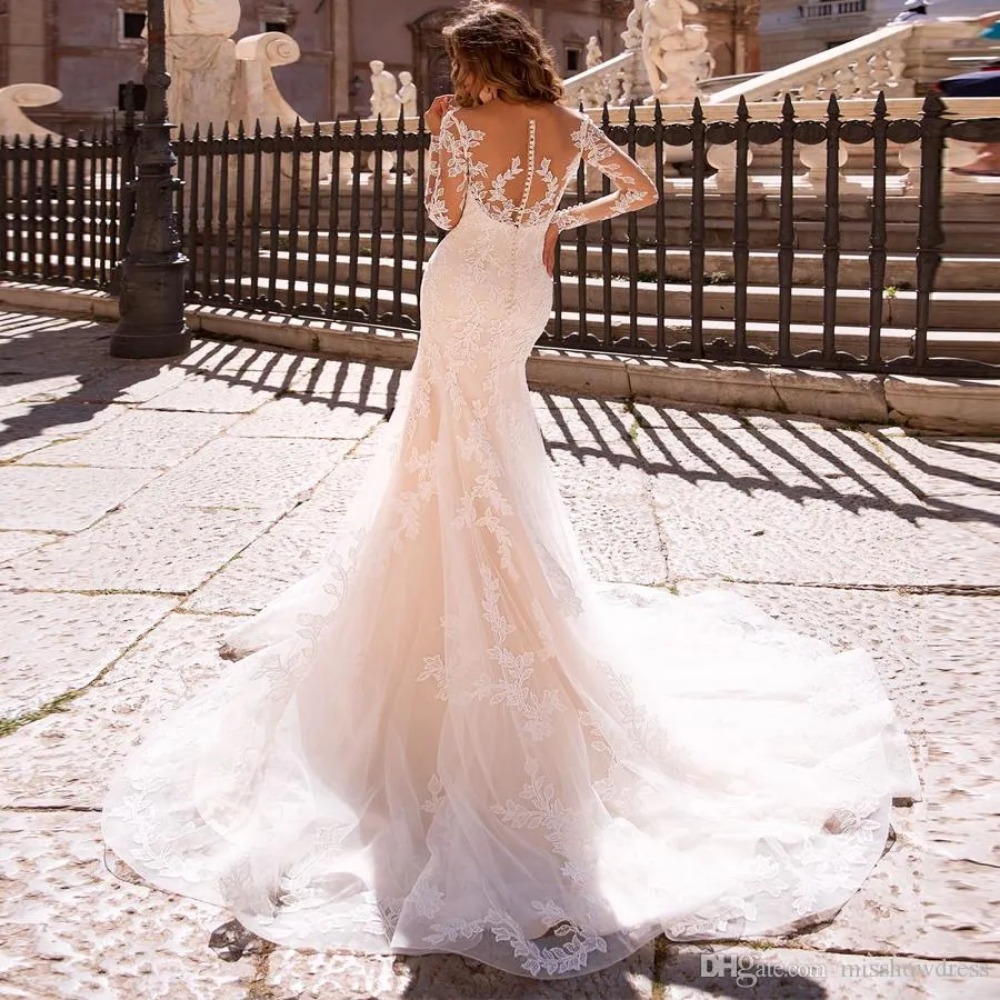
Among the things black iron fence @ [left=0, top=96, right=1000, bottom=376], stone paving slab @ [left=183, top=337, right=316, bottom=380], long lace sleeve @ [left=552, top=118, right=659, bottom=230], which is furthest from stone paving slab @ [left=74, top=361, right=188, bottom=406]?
long lace sleeve @ [left=552, top=118, right=659, bottom=230]

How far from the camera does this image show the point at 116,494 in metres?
5.68

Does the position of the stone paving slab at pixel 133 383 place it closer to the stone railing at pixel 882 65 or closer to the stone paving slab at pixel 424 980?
the stone paving slab at pixel 424 980

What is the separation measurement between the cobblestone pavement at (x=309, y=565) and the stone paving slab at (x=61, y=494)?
0.02 metres

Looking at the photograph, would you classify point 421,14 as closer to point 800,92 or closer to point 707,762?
point 800,92

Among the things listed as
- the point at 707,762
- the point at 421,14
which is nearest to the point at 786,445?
the point at 707,762

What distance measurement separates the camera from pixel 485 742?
8.92 ft

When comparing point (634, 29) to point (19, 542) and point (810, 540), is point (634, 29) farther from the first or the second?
point (19, 542)

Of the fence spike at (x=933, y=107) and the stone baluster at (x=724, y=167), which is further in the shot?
the stone baluster at (x=724, y=167)

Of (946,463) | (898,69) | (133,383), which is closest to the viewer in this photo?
(946,463)

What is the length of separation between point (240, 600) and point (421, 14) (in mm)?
27695

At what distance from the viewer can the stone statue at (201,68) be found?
1257 cm

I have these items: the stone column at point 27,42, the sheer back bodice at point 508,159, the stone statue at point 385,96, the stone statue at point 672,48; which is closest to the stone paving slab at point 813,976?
the sheer back bodice at point 508,159

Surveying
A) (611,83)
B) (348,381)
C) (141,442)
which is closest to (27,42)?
(611,83)

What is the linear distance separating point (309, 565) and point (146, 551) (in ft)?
2.35
